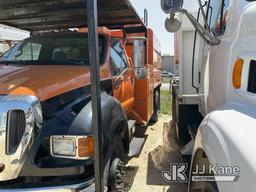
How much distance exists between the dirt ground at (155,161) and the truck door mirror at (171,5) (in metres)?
1.90

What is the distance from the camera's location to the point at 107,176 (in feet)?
9.69

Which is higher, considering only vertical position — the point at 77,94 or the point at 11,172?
the point at 77,94

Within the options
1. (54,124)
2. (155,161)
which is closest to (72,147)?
(54,124)

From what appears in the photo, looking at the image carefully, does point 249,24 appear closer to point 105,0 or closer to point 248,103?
point 248,103

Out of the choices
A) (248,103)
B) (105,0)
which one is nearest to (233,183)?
(248,103)

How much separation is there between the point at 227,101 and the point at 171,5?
37.5 inches

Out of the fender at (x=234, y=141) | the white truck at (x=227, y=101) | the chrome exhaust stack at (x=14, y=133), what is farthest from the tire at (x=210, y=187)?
the chrome exhaust stack at (x=14, y=133)

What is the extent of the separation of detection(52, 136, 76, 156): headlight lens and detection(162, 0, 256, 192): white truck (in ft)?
3.16

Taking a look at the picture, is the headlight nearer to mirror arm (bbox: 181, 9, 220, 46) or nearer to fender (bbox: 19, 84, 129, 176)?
fender (bbox: 19, 84, 129, 176)

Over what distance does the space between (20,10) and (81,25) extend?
1.37 m

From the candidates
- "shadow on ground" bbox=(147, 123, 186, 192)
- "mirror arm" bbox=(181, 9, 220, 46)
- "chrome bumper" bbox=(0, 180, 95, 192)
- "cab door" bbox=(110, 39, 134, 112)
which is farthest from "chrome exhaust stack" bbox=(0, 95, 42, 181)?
"shadow on ground" bbox=(147, 123, 186, 192)

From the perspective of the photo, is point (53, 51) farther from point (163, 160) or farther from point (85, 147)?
point (163, 160)

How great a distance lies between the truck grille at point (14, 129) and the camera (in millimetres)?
2484

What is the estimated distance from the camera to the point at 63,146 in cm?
257
